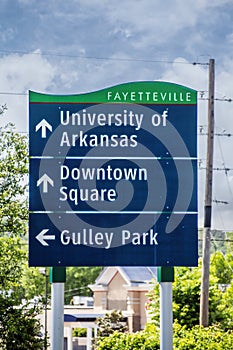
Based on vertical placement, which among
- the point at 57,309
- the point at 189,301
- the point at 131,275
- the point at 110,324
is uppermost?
the point at 131,275

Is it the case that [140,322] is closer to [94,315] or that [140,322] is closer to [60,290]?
[94,315]

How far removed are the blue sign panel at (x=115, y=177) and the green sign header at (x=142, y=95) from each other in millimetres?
12

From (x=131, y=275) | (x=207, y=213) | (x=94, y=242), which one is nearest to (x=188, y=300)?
(x=207, y=213)

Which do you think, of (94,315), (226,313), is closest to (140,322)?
(94,315)

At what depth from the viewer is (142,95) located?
364 inches

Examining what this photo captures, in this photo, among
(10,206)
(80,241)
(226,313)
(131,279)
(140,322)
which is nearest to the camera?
(80,241)

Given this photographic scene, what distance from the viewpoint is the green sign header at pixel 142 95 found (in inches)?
361

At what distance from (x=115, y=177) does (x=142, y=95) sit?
1033mm

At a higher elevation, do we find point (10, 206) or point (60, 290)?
point (10, 206)

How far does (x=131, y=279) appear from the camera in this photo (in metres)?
32.8

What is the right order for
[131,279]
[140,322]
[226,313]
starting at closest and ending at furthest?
[226,313]
[140,322]
[131,279]

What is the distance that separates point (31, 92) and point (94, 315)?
22.6m

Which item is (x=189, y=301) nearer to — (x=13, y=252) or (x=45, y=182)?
(x=13, y=252)

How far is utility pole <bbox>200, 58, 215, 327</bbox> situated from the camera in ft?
55.9
